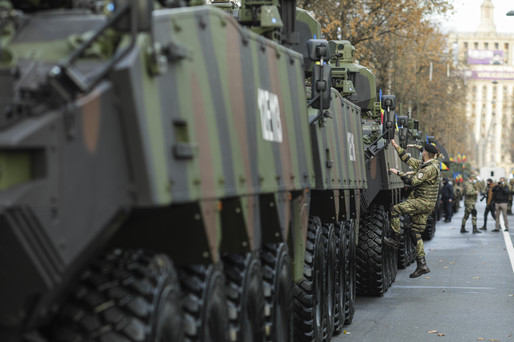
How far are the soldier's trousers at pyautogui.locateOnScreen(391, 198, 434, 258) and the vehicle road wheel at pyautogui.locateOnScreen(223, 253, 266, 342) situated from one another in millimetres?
10781

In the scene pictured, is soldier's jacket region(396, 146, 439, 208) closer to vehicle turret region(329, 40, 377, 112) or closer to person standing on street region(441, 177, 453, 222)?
vehicle turret region(329, 40, 377, 112)

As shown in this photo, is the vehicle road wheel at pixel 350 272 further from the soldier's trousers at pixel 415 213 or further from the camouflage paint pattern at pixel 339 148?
the soldier's trousers at pixel 415 213

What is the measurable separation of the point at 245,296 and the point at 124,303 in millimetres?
2484

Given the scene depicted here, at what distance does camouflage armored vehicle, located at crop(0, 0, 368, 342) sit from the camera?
4.91 metres

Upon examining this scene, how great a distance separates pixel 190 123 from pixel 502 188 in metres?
37.1

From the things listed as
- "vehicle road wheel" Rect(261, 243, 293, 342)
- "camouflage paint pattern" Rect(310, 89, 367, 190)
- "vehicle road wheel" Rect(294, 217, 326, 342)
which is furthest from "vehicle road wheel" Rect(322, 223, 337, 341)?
"vehicle road wheel" Rect(261, 243, 293, 342)

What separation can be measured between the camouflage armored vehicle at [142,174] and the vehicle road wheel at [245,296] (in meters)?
0.01

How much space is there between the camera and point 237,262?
8.06 metres

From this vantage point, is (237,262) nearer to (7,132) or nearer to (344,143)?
(7,132)

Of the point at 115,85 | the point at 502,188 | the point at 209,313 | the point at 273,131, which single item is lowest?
the point at 502,188

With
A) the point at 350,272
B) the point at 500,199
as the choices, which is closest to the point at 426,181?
the point at 350,272

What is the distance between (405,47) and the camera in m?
55.4

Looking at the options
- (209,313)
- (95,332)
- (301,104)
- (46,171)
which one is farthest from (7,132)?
(301,104)

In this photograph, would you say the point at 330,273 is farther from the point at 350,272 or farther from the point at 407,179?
the point at 407,179
